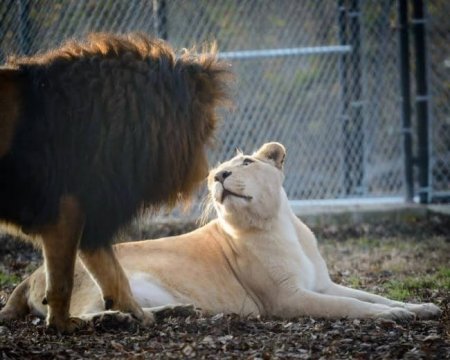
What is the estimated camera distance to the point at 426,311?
5.42 m

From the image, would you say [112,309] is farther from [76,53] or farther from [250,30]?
[250,30]

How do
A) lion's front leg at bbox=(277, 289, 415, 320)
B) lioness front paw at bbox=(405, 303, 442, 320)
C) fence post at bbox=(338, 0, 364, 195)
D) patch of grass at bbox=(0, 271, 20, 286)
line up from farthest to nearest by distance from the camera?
fence post at bbox=(338, 0, 364, 195)
patch of grass at bbox=(0, 271, 20, 286)
lioness front paw at bbox=(405, 303, 442, 320)
lion's front leg at bbox=(277, 289, 415, 320)

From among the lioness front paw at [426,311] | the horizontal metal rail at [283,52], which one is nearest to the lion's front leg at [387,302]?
the lioness front paw at [426,311]

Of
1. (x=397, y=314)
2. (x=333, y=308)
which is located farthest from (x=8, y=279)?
(x=397, y=314)

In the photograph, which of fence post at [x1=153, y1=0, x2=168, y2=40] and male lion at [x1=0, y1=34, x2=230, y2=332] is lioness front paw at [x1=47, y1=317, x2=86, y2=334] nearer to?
male lion at [x1=0, y1=34, x2=230, y2=332]

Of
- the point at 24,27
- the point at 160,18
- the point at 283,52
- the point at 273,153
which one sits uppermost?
the point at 160,18

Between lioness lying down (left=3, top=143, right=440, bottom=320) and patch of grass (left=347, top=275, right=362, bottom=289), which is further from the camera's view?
patch of grass (left=347, top=275, right=362, bottom=289)

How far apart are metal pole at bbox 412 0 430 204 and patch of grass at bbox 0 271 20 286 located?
416 centimetres

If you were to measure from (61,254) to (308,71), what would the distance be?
5.53m

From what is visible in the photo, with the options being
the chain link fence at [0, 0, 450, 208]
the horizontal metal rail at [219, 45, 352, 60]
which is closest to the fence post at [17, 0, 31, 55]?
the chain link fence at [0, 0, 450, 208]

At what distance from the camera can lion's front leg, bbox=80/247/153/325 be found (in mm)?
5176

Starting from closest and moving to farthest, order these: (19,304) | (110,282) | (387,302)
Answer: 1. (110,282)
2. (387,302)
3. (19,304)

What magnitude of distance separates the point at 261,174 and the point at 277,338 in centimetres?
146

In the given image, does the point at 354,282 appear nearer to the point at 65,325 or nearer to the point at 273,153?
the point at 273,153
